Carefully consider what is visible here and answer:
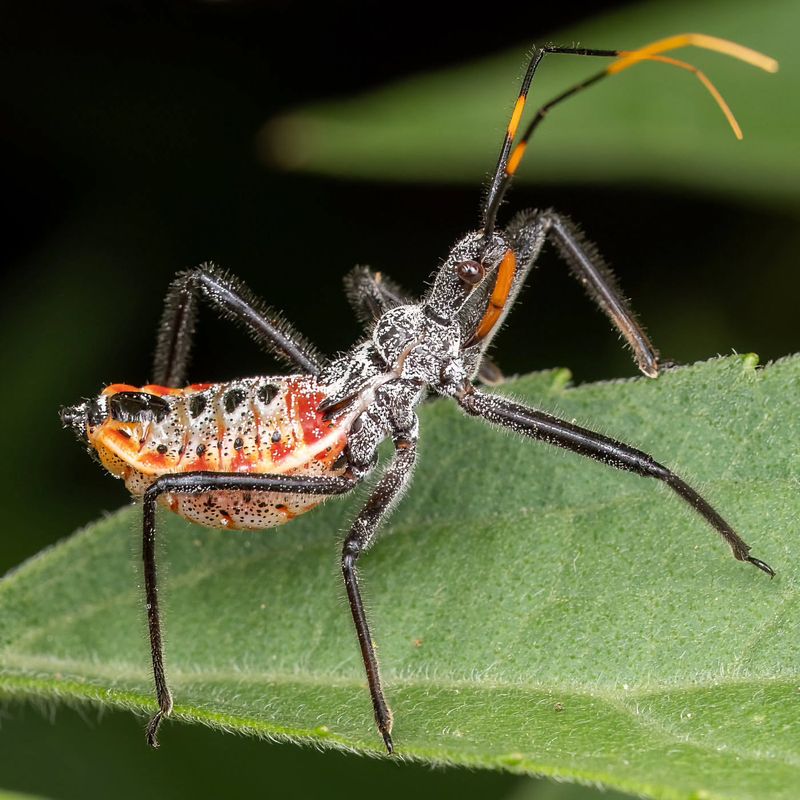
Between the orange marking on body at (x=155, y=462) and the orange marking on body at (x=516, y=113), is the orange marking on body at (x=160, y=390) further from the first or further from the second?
the orange marking on body at (x=516, y=113)

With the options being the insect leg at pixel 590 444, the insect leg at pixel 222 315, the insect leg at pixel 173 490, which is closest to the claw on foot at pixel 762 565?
the insect leg at pixel 590 444

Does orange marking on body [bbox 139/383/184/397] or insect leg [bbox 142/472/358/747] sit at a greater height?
orange marking on body [bbox 139/383/184/397]

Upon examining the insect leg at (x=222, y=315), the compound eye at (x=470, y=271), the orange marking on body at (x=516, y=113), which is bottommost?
the insect leg at (x=222, y=315)

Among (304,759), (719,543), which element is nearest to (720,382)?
(719,543)

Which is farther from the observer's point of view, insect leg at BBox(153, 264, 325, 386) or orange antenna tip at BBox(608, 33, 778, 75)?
insect leg at BBox(153, 264, 325, 386)

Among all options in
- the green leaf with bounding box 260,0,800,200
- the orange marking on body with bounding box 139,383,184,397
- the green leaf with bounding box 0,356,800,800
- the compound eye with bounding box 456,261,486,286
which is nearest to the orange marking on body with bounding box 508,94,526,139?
the green leaf with bounding box 260,0,800,200

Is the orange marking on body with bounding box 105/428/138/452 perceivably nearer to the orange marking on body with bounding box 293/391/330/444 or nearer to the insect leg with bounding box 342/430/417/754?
the orange marking on body with bounding box 293/391/330/444

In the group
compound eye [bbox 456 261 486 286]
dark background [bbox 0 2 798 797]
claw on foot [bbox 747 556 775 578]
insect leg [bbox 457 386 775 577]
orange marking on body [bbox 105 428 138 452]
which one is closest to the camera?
claw on foot [bbox 747 556 775 578]
